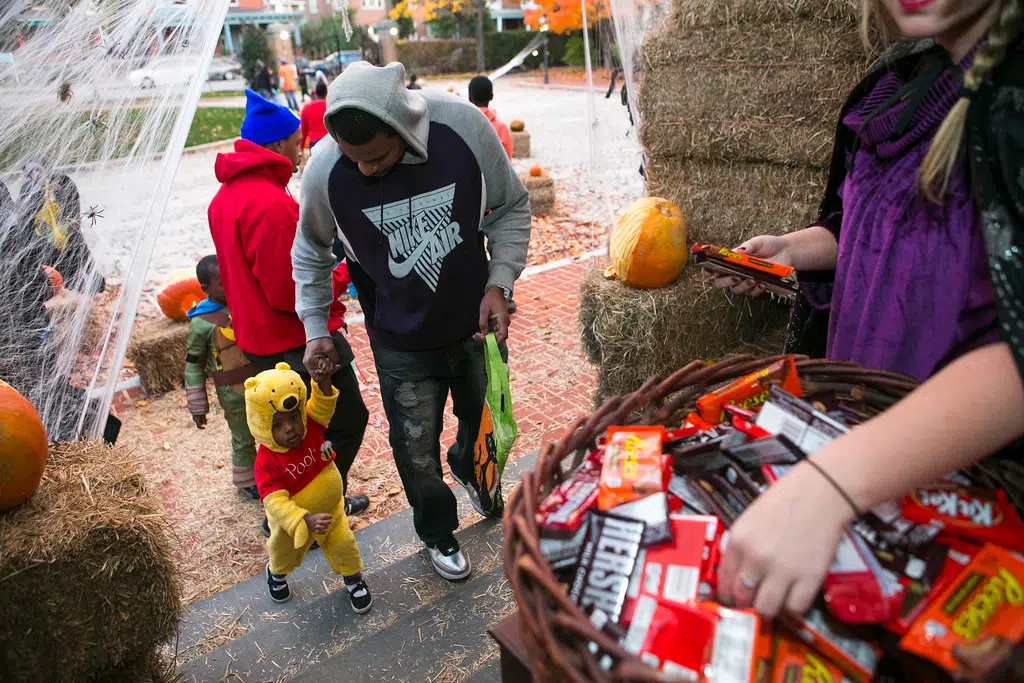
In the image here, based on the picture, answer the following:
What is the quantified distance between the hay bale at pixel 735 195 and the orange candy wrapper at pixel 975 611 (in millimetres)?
3248

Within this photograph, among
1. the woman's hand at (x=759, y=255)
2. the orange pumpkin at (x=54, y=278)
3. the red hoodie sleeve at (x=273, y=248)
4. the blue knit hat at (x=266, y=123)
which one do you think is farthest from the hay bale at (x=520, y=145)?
the woman's hand at (x=759, y=255)

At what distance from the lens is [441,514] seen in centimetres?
285

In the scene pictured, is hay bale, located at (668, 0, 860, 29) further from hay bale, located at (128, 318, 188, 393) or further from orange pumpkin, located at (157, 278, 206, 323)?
A: hay bale, located at (128, 318, 188, 393)

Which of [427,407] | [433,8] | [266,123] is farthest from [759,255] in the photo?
[433,8]

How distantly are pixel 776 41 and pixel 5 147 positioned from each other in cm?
371

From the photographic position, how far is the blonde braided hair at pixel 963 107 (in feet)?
3.02

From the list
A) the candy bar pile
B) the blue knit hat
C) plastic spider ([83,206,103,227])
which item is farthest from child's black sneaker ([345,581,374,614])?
the blue knit hat

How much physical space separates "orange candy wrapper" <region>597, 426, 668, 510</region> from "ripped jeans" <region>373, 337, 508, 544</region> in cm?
154

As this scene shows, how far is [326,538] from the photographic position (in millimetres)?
2725

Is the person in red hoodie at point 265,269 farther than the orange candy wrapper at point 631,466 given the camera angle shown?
Yes

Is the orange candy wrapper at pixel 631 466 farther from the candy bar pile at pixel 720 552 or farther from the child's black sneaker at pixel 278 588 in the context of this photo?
the child's black sneaker at pixel 278 588

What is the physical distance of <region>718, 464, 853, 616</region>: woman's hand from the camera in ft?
2.62

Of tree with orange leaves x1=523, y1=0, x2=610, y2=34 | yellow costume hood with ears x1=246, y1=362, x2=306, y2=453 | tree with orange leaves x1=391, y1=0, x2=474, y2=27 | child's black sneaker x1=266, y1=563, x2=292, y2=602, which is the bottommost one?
child's black sneaker x1=266, y1=563, x2=292, y2=602

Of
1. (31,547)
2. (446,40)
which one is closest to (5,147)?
(31,547)
